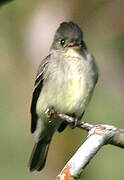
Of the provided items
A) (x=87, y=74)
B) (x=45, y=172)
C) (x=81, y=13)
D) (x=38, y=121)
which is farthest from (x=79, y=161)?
(x=81, y=13)

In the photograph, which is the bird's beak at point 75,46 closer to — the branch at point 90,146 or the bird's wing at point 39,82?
the bird's wing at point 39,82

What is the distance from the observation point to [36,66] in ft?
20.7

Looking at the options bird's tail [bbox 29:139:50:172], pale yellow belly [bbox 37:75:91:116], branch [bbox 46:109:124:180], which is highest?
branch [bbox 46:109:124:180]

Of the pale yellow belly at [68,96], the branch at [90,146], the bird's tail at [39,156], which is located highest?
the branch at [90,146]

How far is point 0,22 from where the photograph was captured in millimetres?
7469

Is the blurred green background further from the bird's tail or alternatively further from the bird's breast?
the bird's breast

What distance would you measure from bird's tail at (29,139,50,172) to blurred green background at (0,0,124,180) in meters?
0.62

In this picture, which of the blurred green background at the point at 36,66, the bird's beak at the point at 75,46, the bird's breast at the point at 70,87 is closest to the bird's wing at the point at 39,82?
the bird's breast at the point at 70,87

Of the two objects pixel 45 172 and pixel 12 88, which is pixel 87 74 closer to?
pixel 45 172

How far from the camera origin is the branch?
2404mm

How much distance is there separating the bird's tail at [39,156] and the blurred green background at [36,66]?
2.04 feet

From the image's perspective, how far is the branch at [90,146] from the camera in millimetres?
2404

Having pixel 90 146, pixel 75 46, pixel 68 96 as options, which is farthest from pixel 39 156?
pixel 90 146

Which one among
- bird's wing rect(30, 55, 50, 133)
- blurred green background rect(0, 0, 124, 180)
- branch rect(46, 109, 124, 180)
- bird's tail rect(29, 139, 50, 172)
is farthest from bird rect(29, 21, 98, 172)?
blurred green background rect(0, 0, 124, 180)
